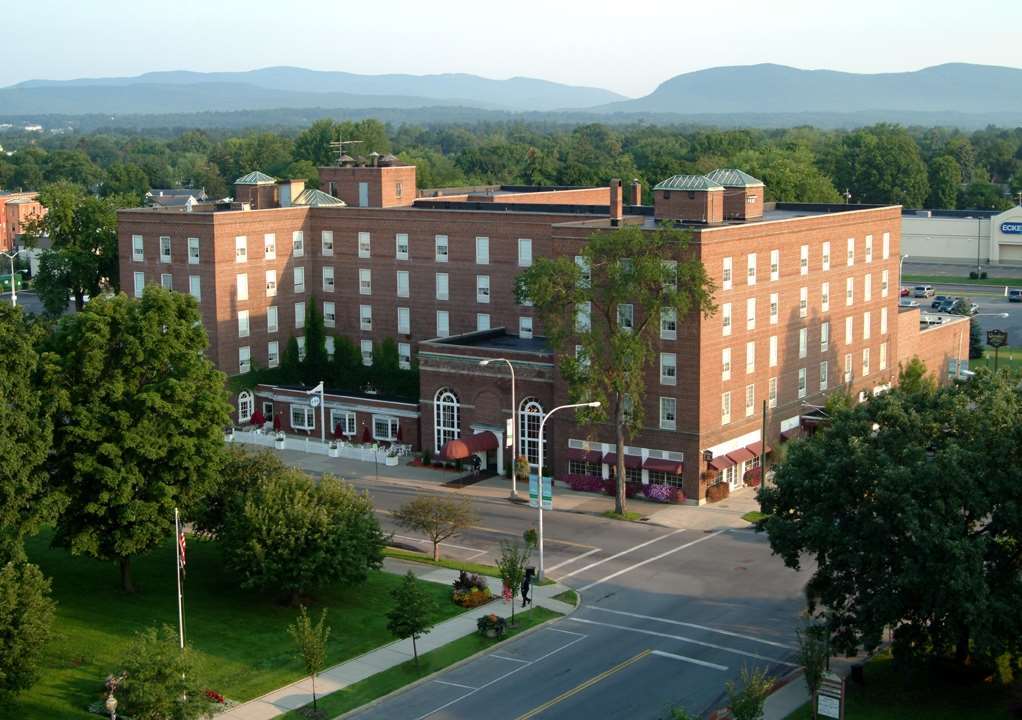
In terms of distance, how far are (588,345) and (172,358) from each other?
2100cm

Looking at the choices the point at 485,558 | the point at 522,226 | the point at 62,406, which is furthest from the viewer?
the point at 522,226

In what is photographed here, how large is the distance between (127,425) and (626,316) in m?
27.8

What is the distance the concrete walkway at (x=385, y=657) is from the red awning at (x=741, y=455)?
17899 mm

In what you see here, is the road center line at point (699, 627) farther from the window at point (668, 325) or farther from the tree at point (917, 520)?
the window at point (668, 325)

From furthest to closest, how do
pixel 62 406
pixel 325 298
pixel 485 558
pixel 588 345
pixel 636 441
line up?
pixel 325 298, pixel 636 441, pixel 588 345, pixel 485 558, pixel 62 406

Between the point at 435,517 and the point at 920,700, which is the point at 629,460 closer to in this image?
the point at 435,517

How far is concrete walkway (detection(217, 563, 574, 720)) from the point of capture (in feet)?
141

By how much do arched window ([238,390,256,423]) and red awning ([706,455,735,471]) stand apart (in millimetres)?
32272

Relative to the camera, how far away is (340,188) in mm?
97312

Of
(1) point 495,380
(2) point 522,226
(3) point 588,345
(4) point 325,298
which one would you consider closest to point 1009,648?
(3) point 588,345

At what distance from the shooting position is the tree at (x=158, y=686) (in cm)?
3841

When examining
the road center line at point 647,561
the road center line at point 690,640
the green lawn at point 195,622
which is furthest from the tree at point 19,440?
the road center line at point 647,561

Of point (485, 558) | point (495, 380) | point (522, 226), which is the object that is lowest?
point (485, 558)

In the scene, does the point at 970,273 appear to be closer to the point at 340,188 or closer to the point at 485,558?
the point at 340,188
